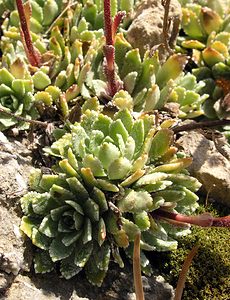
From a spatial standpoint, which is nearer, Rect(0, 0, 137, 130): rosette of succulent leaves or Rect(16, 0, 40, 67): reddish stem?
Rect(16, 0, 40, 67): reddish stem

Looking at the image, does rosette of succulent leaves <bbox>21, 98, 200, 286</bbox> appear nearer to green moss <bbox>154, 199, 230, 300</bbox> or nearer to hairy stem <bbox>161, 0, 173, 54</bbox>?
green moss <bbox>154, 199, 230, 300</bbox>

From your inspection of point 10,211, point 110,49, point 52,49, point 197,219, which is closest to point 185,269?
point 197,219

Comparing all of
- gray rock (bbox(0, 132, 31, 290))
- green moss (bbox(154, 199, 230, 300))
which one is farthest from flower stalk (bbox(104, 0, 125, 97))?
green moss (bbox(154, 199, 230, 300))

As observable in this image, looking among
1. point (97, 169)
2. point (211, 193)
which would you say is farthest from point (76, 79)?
point (211, 193)

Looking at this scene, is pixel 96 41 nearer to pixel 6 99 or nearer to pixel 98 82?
pixel 98 82

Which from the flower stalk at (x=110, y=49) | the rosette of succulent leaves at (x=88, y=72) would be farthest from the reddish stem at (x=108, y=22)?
the rosette of succulent leaves at (x=88, y=72)

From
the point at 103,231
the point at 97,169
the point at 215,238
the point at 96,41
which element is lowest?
the point at 215,238

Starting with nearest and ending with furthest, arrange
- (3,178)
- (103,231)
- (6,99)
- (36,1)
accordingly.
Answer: (103,231)
(3,178)
(6,99)
(36,1)
